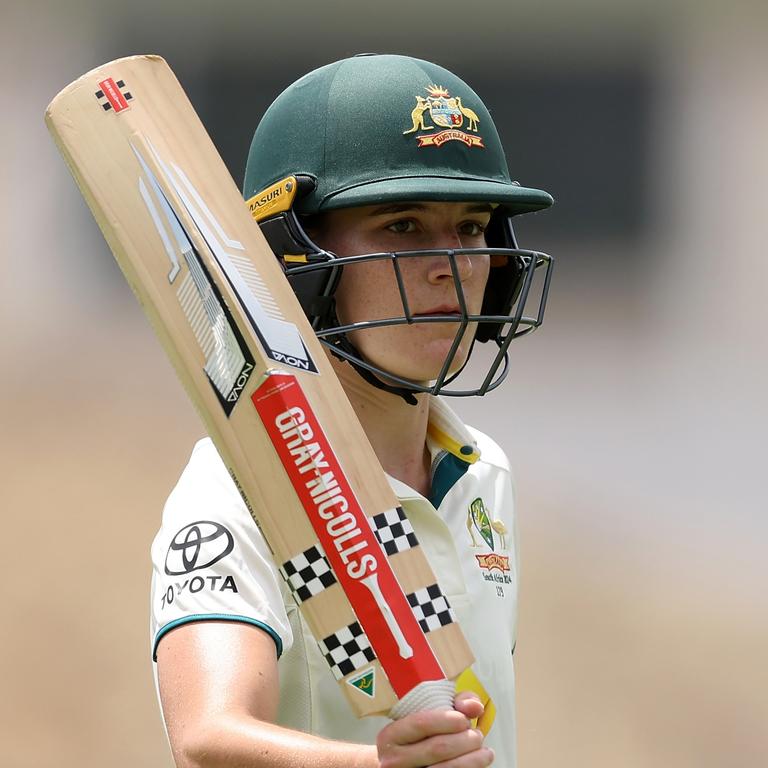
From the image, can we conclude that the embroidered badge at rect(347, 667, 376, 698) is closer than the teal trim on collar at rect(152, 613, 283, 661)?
Yes

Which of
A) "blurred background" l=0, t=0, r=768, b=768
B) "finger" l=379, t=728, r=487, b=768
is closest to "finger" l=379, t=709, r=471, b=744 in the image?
"finger" l=379, t=728, r=487, b=768

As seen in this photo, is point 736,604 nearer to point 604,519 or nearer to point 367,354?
point 604,519

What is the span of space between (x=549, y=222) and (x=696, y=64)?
168cm

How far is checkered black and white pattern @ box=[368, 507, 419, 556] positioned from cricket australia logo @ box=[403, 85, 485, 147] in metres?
0.71

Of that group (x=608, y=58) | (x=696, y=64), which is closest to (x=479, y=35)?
(x=608, y=58)

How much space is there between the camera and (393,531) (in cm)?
180

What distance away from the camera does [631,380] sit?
8.31 m

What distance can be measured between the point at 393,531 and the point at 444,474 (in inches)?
19.4

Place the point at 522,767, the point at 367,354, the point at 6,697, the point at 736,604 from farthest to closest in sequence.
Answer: the point at 736,604
the point at 6,697
the point at 522,767
the point at 367,354

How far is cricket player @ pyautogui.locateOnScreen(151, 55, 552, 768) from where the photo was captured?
1.83 m

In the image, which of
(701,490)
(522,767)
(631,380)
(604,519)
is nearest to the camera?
(522,767)

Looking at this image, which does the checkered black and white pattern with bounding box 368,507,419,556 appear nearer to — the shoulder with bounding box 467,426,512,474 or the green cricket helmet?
the green cricket helmet

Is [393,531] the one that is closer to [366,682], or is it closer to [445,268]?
[366,682]

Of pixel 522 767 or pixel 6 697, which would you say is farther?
pixel 6 697
